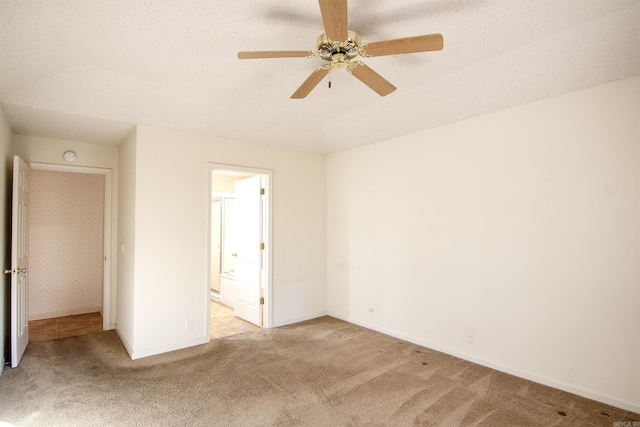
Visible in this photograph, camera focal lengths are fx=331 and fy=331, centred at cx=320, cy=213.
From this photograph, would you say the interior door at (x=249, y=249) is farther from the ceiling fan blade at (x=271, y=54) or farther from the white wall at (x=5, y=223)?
the ceiling fan blade at (x=271, y=54)

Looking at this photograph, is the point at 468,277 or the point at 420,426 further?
the point at 468,277

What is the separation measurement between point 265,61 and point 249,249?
282 centimetres

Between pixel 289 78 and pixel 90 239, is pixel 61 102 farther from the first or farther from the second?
pixel 90 239

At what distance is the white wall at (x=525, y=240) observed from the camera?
257 centimetres

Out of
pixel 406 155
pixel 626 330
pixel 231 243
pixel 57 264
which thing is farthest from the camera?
pixel 231 243

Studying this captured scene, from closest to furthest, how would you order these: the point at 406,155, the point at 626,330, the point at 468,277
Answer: the point at 626,330
the point at 468,277
the point at 406,155

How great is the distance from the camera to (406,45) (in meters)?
1.86

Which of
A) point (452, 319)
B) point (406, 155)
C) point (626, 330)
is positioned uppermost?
point (406, 155)

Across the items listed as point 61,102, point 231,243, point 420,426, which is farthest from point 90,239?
point 420,426

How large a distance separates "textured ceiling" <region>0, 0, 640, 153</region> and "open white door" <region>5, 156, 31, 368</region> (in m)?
0.65

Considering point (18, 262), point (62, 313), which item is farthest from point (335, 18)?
point (62, 313)

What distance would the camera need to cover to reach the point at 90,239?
536cm

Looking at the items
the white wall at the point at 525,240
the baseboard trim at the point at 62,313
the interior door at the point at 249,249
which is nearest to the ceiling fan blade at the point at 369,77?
the white wall at the point at 525,240

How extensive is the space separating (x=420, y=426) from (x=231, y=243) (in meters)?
4.76
